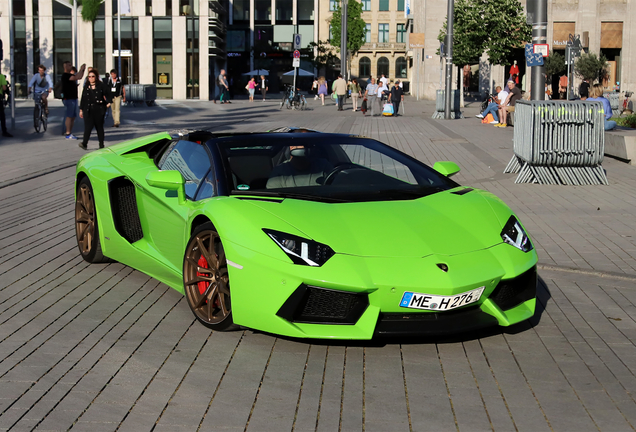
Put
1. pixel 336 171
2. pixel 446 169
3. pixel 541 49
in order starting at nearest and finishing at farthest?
1. pixel 336 171
2. pixel 446 169
3. pixel 541 49

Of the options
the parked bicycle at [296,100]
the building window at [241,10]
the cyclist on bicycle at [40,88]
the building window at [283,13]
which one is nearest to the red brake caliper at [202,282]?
the cyclist on bicycle at [40,88]

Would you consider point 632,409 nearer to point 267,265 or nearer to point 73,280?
point 267,265

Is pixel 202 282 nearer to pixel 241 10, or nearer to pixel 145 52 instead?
pixel 145 52

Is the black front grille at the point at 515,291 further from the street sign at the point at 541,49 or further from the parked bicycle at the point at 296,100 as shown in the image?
the parked bicycle at the point at 296,100

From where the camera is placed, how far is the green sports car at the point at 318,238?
4.60 m

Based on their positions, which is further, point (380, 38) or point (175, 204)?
point (380, 38)

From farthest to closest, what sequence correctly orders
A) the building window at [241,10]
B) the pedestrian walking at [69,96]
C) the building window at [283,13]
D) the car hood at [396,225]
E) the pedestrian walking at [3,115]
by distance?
1. the building window at [241,10]
2. the building window at [283,13]
3. the pedestrian walking at [69,96]
4. the pedestrian walking at [3,115]
5. the car hood at [396,225]

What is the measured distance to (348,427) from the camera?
12.3ft

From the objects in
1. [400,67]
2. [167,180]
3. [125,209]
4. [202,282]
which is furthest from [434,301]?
[400,67]

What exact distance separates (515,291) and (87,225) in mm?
3700

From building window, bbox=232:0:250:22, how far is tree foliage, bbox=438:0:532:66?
4296 centimetres

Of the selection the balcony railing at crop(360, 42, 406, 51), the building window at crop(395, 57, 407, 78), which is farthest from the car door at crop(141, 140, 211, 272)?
the building window at crop(395, 57, 407, 78)

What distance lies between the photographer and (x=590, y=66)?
5800 cm

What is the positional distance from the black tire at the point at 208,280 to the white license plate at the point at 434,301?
105 centimetres
